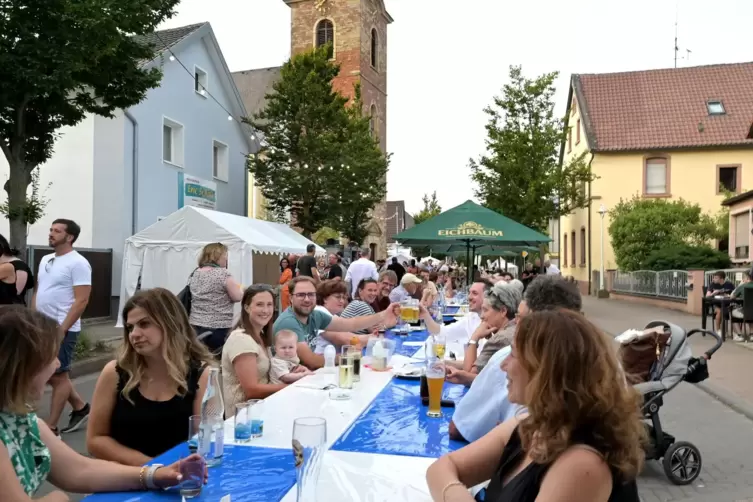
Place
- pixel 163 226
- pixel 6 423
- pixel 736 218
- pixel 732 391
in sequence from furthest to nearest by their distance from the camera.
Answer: pixel 736 218 → pixel 163 226 → pixel 732 391 → pixel 6 423

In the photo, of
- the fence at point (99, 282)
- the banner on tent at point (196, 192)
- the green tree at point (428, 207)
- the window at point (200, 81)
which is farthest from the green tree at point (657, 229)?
the green tree at point (428, 207)

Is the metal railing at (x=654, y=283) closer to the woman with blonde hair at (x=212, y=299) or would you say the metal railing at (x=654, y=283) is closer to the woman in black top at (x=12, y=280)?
the woman with blonde hair at (x=212, y=299)

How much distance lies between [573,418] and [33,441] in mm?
1788

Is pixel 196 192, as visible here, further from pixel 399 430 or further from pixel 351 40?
pixel 351 40

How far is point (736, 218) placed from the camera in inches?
867

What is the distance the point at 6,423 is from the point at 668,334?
4479mm

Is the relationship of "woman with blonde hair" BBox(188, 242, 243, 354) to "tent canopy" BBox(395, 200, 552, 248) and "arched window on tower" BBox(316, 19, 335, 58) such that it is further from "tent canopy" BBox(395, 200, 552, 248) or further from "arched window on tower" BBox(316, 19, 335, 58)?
"arched window on tower" BBox(316, 19, 335, 58)

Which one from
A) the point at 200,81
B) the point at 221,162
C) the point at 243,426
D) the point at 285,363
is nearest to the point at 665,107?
the point at 221,162

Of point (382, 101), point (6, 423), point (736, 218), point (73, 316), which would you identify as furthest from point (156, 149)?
point (382, 101)

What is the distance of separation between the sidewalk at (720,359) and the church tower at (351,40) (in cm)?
2094

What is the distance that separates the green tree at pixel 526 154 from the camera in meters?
23.5

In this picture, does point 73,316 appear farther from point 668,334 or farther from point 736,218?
point 736,218

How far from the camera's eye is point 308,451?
1.91m

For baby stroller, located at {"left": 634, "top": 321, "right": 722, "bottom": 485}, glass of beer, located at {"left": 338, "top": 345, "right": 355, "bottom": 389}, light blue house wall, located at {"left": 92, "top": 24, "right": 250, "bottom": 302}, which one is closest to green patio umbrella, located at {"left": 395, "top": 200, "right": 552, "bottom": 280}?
baby stroller, located at {"left": 634, "top": 321, "right": 722, "bottom": 485}
